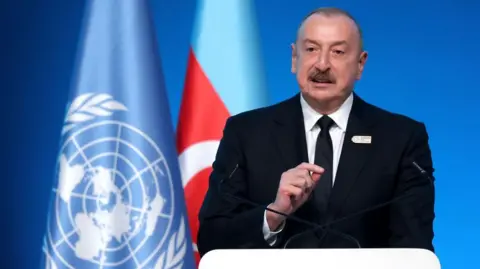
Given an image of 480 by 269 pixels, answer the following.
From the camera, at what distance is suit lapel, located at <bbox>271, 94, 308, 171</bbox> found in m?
1.83

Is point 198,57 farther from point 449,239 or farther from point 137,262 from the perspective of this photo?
point 449,239

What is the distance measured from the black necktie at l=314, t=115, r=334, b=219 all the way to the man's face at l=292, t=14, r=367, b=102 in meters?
0.06

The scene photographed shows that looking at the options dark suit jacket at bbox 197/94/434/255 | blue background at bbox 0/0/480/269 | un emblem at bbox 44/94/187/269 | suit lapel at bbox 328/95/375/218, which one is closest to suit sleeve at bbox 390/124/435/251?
dark suit jacket at bbox 197/94/434/255

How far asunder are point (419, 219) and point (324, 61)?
41 centimetres

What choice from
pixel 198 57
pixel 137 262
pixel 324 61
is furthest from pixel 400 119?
pixel 198 57

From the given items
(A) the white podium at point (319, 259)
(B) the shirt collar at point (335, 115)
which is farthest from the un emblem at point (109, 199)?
(A) the white podium at point (319, 259)

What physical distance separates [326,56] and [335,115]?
0.17 meters

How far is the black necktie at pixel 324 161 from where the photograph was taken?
5.79 ft

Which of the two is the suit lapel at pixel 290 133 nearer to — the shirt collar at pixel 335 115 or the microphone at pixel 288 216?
the shirt collar at pixel 335 115

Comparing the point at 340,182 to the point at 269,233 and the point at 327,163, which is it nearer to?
the point at 327,163

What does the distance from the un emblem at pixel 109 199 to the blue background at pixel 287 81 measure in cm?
66

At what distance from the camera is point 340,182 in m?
1.77

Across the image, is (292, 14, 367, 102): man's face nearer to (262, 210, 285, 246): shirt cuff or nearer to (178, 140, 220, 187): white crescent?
(262, 210, 285, 246): shirt cuff

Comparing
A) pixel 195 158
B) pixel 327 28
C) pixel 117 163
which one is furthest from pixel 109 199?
pixel 327 28
